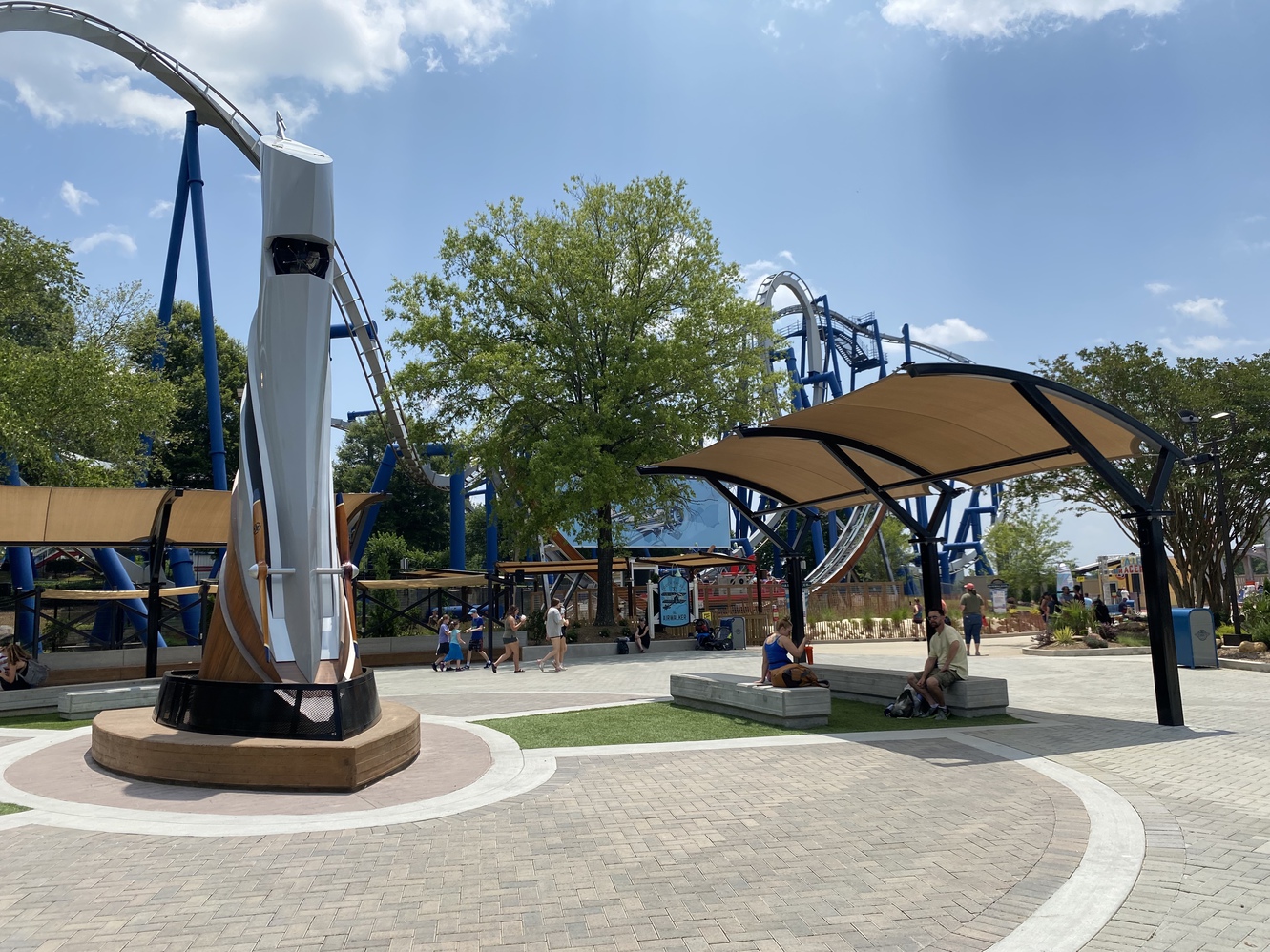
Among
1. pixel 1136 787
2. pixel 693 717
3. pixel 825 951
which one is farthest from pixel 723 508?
pixel 825 951

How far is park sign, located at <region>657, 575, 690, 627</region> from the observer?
2619 cm

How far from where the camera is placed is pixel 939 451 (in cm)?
1302

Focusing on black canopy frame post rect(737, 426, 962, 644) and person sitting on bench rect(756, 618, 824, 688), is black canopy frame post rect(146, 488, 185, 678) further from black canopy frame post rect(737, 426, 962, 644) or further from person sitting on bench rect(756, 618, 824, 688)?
person sitting on bench rect(756, 618, 824, 688)

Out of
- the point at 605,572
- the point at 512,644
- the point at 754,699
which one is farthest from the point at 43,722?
the point at 605,572

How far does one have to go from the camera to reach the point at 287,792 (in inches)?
299

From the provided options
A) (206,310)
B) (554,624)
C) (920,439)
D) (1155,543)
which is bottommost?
(554,624)

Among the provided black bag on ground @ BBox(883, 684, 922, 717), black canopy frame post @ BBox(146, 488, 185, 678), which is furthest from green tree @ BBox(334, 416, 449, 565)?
black bag on ground @ BBox(883, 684, 922, 717)

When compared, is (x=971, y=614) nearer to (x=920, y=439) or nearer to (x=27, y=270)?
(x=920, y=439)

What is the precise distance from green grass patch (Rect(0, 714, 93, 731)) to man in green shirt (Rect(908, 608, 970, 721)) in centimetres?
1101

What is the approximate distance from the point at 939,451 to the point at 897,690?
351cm

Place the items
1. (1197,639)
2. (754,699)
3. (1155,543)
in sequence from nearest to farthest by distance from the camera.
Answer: (1155,543), (754,699), (1197,639)

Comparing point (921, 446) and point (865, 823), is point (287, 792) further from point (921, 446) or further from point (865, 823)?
point (921, 446)

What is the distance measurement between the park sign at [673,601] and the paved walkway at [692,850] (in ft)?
54.3

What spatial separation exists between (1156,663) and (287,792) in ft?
29.7
